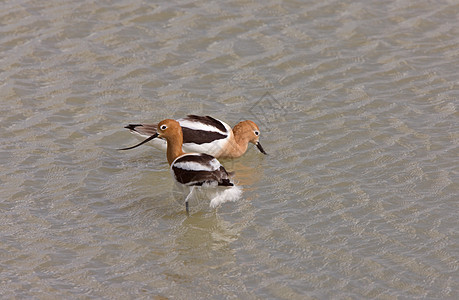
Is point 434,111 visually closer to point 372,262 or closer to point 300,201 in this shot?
point 300,201

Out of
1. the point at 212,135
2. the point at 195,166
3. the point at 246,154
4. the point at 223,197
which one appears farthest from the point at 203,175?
the point at 246,154

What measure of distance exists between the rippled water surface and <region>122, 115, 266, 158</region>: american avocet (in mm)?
219

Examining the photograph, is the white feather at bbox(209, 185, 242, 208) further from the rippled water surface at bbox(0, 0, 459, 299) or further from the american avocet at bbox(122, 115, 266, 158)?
the american avocet at bbox(122, 115, 266, 158)

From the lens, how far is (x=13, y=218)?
725cm

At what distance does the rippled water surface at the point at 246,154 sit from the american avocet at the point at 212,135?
219mm

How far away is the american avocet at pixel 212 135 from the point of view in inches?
340

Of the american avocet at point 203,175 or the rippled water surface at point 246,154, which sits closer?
the rippled water surface at point 246,154

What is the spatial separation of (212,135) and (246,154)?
2.38 ft

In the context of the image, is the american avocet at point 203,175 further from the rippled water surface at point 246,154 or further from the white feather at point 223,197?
the rippled water surface at point 246,154

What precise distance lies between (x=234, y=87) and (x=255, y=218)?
3059mm

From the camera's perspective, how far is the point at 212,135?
8.78 metres

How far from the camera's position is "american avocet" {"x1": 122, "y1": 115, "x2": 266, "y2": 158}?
8633mm

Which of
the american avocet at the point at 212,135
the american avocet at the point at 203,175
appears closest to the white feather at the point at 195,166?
the american avocet at the point at 203,175

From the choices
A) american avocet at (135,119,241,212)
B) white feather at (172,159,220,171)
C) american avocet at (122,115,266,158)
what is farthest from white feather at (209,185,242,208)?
american avocet at (122,115,266,158)
